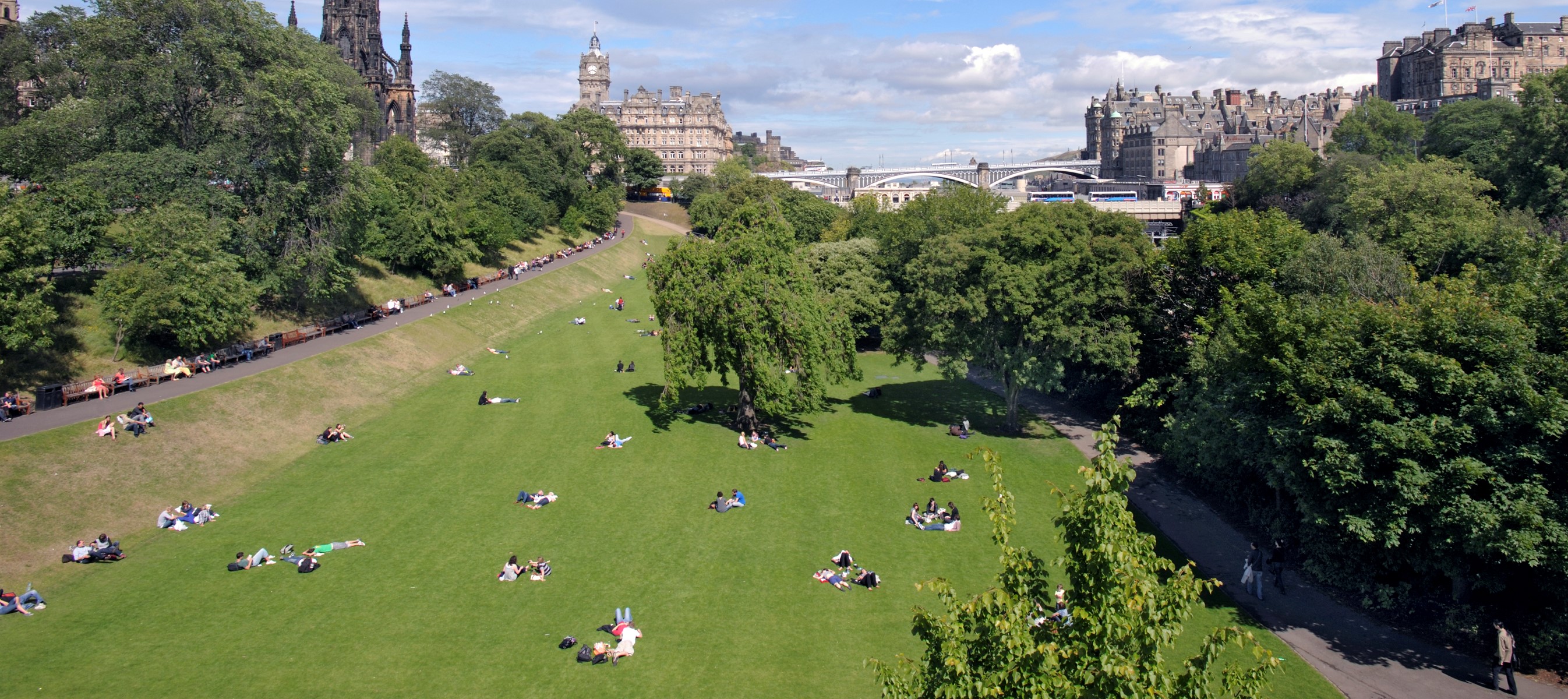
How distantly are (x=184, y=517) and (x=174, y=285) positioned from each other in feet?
45.5

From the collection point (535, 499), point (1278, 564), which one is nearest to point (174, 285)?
point (535, 499)

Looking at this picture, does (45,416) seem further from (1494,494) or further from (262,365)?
(1494,494)

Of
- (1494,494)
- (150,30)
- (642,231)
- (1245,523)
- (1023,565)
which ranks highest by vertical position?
(150,30)

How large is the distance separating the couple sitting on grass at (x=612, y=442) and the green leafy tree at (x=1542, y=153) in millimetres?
50530

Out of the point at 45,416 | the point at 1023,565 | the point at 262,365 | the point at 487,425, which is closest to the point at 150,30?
the point at 262,365

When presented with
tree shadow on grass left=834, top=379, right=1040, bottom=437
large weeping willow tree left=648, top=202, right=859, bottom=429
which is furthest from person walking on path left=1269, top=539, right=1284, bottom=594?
large weeping willow tree left=648, top=202, right=859, bottom=429

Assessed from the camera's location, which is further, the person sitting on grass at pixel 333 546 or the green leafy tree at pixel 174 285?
the green leafy tree at pixel 174 285

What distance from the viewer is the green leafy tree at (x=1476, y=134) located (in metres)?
64.1

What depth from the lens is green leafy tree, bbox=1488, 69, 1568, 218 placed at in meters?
53.0

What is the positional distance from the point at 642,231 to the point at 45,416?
7695 centimetres

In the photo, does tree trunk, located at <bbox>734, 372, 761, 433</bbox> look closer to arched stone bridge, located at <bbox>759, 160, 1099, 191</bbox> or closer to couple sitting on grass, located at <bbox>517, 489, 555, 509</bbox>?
couple sitting on grass, located at <bbox>517, 489, 555, 509</bbox>

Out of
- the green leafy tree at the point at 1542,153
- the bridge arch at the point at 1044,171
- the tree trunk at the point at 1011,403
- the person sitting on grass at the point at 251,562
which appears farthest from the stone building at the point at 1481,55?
the person sitting on grass at the point at 251,562

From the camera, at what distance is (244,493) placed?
29750 mm

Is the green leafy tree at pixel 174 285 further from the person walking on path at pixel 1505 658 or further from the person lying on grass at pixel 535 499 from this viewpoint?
the person walking on path at pixel 1505 658
